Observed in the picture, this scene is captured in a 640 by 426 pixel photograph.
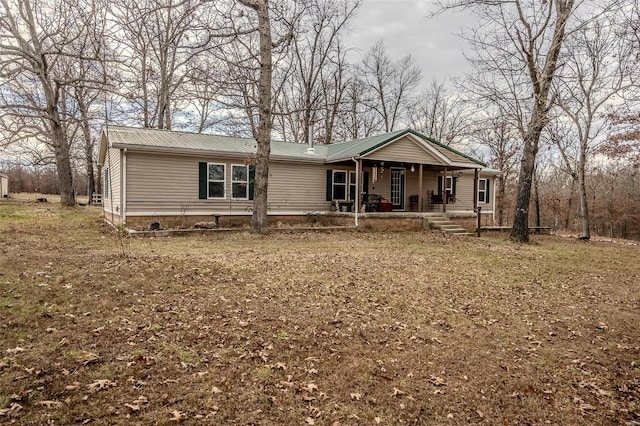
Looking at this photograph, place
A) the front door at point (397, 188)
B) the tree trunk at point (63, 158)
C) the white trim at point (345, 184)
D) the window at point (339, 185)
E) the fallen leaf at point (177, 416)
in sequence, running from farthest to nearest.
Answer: the tree trunk at point (63, 158)
the front door at point (397, 188)
the window at point (339, 185)
the white trim at point (345, 184)
the fallen leaf at point (177, 416)

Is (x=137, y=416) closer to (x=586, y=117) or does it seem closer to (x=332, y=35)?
(x=586, y=117)

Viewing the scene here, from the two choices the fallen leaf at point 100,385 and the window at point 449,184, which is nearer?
the fallen leaf at point 100,385

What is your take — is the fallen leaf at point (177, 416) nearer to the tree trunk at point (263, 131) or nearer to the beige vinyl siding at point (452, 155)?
the tree trunk at point (263, 131)

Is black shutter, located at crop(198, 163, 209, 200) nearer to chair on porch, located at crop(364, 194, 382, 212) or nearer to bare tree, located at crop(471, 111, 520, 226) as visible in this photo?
chair on porch, located at crop(364, 194, 382, 212)

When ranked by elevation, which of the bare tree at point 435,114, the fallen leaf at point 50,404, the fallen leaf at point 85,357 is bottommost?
the fallen leaf at point 50,404

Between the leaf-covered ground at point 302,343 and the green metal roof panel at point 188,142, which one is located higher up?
the green metal roof panel at point 188,142

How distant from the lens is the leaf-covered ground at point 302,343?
311 cm

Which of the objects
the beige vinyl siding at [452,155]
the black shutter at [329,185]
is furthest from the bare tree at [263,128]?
the beige vinyl siding at [452,155]

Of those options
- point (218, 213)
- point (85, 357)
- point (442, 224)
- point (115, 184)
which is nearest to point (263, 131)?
point (218, 213)

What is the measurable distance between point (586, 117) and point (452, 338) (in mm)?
17344

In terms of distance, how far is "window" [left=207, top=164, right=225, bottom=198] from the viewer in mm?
14273

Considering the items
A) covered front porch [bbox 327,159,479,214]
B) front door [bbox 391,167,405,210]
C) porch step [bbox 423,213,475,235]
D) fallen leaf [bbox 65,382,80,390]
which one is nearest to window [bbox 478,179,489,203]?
covered front porch [bbox 327,159,479,214]

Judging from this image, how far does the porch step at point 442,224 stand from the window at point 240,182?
7.65 meters

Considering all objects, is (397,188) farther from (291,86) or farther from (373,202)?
(291,86)
